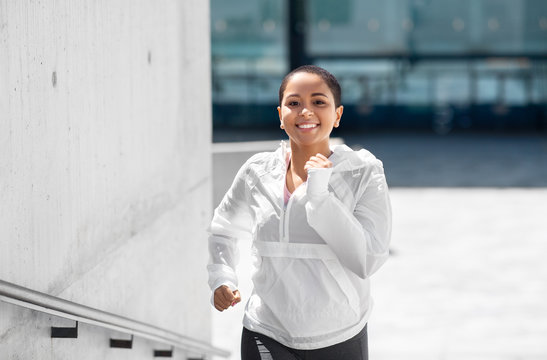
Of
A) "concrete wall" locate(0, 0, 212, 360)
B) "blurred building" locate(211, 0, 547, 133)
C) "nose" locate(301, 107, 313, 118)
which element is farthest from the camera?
"blurred building" locate(211, 0, 547, 133)

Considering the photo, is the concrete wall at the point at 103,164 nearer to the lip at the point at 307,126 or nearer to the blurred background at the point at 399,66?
the lip at the point at 307,126

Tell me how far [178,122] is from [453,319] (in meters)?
3.76

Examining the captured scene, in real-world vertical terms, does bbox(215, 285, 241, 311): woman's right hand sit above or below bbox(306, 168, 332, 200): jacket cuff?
below

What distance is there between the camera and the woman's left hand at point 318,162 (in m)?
2.60

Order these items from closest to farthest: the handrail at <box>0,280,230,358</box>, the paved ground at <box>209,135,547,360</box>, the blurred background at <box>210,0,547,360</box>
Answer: the handrail at <box>0,280,230,358</box> < the paved ground at <box>209,135,547,360</box> < the blurred background at <box>210,0,547,360</box>

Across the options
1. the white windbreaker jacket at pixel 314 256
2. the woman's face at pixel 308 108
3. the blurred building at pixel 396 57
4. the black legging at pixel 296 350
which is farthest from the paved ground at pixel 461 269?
the blurred building at pixel 396 57

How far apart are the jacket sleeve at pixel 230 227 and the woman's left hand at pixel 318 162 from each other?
1.28 feet

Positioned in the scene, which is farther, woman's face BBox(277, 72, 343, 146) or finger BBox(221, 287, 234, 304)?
finger BBox(221, 287, 234, 304)

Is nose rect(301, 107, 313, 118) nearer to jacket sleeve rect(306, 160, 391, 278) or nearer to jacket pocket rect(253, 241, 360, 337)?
jacket sleeve rect(306, 160, 391, 278)

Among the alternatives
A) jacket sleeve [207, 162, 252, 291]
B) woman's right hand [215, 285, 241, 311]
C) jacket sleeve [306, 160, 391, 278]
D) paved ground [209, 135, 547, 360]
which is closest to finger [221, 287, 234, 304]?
woman's right hand [215, 285, 241, 311]

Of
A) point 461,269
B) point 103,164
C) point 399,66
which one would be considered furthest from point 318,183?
point 399,66

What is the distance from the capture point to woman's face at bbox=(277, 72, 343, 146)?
273 centimetres

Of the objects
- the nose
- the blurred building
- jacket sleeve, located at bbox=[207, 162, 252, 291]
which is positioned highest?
the nose

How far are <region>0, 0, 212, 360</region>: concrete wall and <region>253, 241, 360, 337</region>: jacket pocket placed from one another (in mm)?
821
